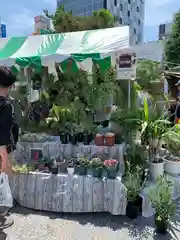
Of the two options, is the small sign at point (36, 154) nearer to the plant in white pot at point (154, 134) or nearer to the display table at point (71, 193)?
the display table at point (71, 193)

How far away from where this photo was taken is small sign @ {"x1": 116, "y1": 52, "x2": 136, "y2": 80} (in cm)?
331

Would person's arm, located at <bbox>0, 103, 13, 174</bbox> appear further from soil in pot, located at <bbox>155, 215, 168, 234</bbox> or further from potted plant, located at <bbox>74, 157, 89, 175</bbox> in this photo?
soil in pot, located at <bbox>155, 215, 168, 234</bbox>

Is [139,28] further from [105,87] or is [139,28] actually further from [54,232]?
[54,232]

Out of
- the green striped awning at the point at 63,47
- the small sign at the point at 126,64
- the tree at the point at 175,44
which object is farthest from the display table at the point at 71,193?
the tree at the point at 175,44

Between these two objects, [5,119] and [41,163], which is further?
[41,163]

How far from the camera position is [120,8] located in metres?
35.6

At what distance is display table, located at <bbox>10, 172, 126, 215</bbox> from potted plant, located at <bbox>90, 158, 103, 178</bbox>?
0.06 m

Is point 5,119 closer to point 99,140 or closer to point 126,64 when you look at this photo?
point 99,140

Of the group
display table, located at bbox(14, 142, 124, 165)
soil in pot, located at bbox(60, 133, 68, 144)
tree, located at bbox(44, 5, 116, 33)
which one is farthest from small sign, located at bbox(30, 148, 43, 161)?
tree, located at bbox(44, 5, 116, 33)

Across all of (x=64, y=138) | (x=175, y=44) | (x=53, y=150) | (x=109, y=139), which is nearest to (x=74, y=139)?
(x=64, y=138)

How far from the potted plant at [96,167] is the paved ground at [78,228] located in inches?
18.1

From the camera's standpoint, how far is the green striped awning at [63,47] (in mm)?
3330

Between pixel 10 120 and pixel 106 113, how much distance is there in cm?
234

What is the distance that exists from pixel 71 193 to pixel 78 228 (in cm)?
38
